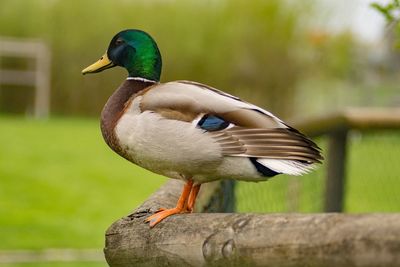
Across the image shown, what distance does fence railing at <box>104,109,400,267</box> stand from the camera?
4.51 ft

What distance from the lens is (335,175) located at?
459cm

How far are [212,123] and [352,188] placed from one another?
5877 millimetres

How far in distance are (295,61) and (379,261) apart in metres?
21.3

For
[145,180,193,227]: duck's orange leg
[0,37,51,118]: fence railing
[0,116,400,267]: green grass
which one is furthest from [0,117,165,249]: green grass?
[0,37,51,118]: fence railing

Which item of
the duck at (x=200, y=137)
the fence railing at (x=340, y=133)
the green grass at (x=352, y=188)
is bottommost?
the green grass at (x=352, y=188)

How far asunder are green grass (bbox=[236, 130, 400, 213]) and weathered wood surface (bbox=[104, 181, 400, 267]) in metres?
1.99

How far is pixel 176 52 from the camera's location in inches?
874

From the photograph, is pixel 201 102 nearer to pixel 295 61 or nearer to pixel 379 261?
pixel 379 261

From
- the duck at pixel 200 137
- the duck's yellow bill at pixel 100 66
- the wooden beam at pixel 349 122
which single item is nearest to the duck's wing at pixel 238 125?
the duck at pixel 200 137

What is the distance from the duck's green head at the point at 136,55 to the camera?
2.18m

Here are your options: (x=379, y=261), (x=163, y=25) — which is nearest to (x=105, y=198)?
(x=379, y=261)

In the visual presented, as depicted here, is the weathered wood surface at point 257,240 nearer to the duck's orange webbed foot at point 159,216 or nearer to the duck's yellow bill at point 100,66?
the duck's orange webbed foot at point 159,216

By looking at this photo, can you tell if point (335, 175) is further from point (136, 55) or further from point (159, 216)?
point (159, 216)

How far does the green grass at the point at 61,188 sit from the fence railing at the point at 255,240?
17.1ft
